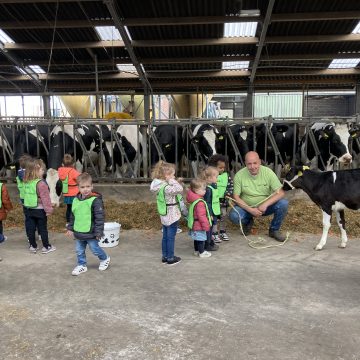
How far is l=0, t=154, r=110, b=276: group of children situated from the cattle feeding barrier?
2.41 m

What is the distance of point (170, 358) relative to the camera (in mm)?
2812

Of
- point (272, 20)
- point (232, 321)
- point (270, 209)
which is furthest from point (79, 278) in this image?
point (272, 20)

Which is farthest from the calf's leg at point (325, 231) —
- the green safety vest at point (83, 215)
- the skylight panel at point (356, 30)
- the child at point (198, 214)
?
the skylight panel at point (356, 30)

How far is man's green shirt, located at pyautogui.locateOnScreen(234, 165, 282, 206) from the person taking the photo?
5879mm

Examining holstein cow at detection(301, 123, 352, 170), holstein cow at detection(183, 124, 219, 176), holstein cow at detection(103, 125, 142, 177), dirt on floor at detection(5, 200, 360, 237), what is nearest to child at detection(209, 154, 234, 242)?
dirt on floor at detection(5, 200, 360, 237)

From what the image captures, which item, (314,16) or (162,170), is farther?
(314,16)

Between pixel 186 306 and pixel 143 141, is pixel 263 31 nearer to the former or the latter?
Result: pixel 143 141

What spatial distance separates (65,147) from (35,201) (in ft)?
12.5

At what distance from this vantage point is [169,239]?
15.6 feet

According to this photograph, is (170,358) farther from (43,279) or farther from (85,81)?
(85,81)

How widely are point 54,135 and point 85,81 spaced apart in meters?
6.95

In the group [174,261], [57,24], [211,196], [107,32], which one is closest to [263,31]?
[107,32]

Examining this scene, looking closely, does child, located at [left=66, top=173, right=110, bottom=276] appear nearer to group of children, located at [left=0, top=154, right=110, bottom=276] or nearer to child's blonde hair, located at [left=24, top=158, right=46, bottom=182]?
group of children, located at [left=0, top=154, right=110, bottom=276]

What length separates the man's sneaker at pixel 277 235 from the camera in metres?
5.69
